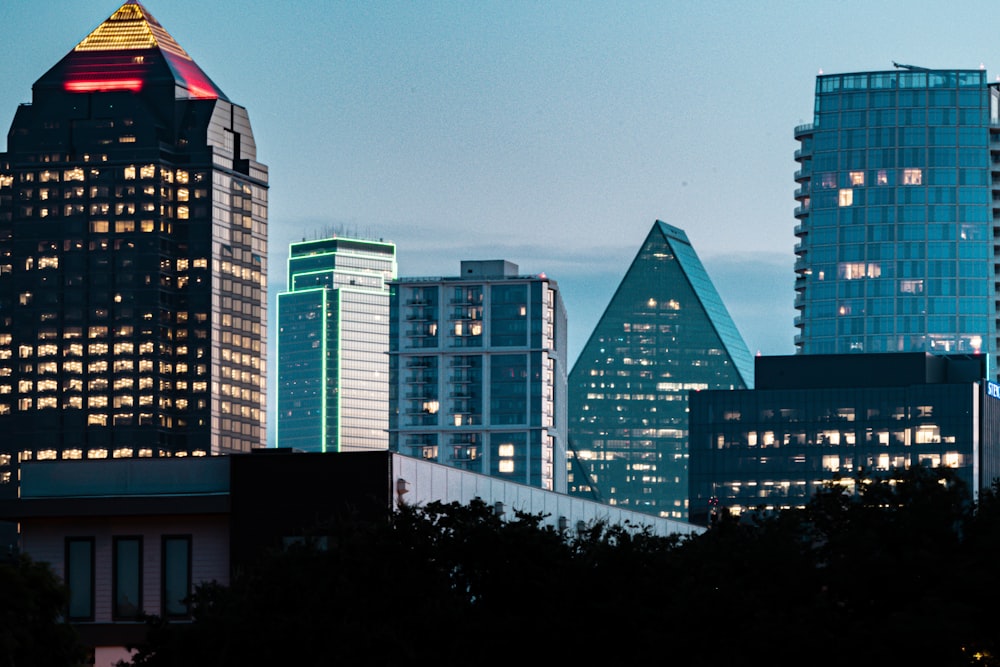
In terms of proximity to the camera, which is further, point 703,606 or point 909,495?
point 909,495

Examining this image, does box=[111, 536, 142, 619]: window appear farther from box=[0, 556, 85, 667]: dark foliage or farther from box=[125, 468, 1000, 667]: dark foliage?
box=[0, 556, 85, 667]: dark foliage

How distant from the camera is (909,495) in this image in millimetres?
61500

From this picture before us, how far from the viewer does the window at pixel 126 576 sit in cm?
8412

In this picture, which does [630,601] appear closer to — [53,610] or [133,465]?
[53,610]

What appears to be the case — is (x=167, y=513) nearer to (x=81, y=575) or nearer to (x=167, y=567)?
(x=167, y=567)

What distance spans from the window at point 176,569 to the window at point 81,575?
3.21 metres

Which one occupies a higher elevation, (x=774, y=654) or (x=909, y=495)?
(x=909, y=495)

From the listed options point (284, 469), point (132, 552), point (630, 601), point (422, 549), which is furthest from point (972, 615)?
point (132, 552)

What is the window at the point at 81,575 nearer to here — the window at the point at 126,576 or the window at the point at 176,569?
the window at the point at 126,576

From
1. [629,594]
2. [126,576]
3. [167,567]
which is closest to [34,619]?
[629,594]

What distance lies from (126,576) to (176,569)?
223 centimetres

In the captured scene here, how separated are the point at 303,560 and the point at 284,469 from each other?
19303 millimetres

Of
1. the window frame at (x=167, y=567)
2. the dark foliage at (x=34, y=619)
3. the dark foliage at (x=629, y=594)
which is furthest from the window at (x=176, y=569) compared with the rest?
the dark foliage at (x=34, y=619)

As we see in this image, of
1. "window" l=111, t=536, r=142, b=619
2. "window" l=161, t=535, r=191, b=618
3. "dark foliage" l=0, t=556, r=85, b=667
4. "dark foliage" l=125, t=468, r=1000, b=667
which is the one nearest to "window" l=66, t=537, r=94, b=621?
"window" l=111, t=536, r=142, b=619
